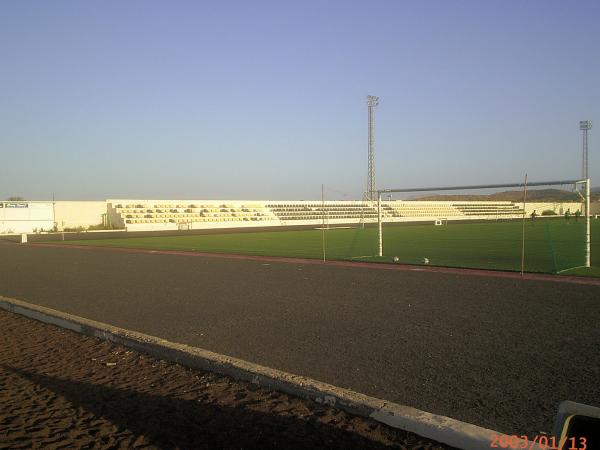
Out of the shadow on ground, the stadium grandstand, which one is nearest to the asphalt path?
the shadow on ground

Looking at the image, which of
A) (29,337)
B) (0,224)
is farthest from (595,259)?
(0,224)

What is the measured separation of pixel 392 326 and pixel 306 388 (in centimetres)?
348

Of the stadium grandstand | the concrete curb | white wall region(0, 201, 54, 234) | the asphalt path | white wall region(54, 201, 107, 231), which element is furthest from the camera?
white wall region(54, 201, 107, 231)

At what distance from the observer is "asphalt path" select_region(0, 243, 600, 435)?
5410 mm

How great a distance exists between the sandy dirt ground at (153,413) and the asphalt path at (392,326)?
32.0 inches

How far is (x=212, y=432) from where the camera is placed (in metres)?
4.50

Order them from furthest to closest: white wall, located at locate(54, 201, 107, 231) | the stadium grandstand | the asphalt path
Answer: white wall, located at locate(54, 201, 107, 231)
the stadium grandstand
the asphalt path

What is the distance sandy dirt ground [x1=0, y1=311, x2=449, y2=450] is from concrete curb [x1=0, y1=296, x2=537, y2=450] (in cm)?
10

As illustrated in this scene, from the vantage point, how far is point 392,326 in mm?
8555

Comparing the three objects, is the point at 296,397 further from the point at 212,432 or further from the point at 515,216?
the point at 515,216

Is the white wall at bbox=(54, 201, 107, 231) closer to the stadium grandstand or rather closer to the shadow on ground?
the stadium grandstand

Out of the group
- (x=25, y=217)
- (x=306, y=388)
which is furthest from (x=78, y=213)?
(x=306, y=388)

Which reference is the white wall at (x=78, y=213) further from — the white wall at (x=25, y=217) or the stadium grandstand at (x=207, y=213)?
the white wall at (x=25, y=217)

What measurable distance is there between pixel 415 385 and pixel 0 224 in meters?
57.2
